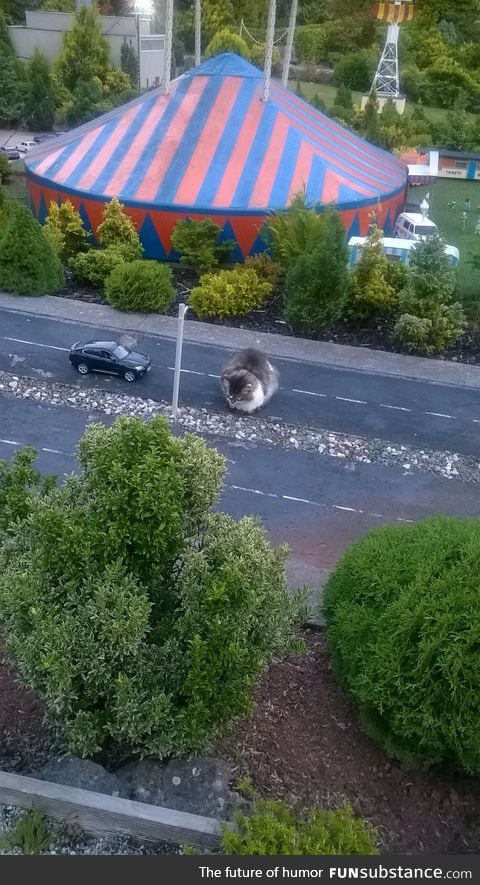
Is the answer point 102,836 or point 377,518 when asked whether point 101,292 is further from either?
point 102,836

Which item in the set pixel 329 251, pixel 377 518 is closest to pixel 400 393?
pixel 329 251

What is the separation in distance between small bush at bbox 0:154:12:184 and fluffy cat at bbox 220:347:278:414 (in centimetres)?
2100

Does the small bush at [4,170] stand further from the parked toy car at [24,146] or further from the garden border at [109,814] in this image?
the garden border at [109,814]

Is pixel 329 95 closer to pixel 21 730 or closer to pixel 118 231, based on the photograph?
pixel 118 231

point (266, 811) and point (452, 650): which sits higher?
point (452, 650)

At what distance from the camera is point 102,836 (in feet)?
21.4

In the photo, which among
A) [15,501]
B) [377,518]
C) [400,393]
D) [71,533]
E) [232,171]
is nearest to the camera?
[71,533]

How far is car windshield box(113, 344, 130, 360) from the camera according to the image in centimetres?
1625

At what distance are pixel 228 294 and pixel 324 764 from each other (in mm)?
14221

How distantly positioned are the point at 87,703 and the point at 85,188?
20.3 metres

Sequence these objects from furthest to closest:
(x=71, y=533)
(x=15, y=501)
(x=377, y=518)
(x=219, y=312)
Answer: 1. (x=219, y=312)
2. (x=377, y=518)
3. (x=15, y=501)
4. (x=71, y=533)

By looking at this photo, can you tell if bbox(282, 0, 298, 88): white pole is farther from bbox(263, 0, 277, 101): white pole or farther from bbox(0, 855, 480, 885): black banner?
bbox(0, 855, 480, 885): black banner

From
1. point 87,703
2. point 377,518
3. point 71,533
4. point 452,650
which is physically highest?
point 71,533

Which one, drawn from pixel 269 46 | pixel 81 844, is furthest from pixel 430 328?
pixel 81 844
